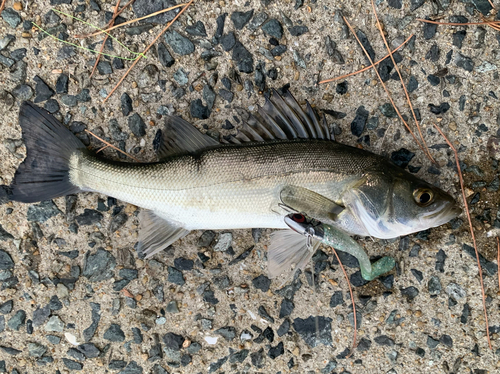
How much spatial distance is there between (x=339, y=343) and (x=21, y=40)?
3586 millimetres

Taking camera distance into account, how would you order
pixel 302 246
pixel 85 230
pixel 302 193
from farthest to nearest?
pixel 85 230 → pixel 302 246 → pixel 302 193

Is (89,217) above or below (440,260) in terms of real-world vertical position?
above

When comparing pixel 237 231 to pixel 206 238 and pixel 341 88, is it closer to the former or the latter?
pixel 206 238

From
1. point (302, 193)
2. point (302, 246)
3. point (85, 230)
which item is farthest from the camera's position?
point (85, 230)

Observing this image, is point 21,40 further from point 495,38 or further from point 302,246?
point 495,38

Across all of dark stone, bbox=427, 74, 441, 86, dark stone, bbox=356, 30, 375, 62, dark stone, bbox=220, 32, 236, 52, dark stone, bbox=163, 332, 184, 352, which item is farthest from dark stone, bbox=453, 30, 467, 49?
dark stone, bbox=163, 332, 184, 352

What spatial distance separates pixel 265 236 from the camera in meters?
2.92

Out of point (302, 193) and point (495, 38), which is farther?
point (495, 38)

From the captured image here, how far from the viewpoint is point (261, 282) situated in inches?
115

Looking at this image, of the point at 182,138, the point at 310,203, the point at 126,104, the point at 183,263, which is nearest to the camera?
the point at 310,203

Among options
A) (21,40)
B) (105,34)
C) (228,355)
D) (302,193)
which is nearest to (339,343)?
(228,355)

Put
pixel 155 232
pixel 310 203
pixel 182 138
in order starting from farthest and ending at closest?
pixel 155 232 → pixel 182 138 → pixel 310 203

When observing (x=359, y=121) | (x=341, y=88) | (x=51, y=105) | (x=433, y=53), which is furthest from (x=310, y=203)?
(x=51, y=105)

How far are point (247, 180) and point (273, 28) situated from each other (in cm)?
127
